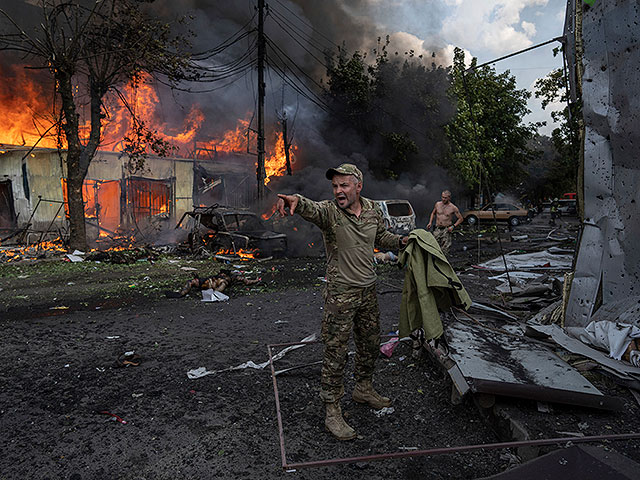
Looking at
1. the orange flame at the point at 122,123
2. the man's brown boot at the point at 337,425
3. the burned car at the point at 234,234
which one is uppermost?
the orange flame at the point at 122,123

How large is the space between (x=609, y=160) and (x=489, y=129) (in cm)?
2692

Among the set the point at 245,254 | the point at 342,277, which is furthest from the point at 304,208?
the point at 245,254

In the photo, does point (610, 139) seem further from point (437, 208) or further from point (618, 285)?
point (437, 208)

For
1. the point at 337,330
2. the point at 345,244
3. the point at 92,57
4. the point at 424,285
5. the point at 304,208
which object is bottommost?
the point at 337,330

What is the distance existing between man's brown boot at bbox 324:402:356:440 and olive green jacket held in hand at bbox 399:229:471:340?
755mm

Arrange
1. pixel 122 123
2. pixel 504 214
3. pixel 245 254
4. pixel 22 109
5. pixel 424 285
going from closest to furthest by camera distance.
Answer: pixel 424 285 → pixel 245 254 → pixel 22 109 → pixel 122 123 → pixel 504 214

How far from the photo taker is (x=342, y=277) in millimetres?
2938

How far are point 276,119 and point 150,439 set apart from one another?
24.4 m

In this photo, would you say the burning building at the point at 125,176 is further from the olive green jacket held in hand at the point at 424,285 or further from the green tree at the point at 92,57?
the olive green jacket held in hand at the point at 424,285

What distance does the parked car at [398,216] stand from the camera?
13516mm

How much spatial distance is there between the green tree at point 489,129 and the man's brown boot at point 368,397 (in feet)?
74.7

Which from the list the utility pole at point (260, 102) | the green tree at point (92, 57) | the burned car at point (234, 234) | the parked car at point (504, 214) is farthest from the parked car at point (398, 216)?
the parked car at point (504, 214)

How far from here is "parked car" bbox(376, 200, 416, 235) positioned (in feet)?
→ 44.3

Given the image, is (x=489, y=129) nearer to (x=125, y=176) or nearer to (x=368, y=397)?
(x=125, y=176)
